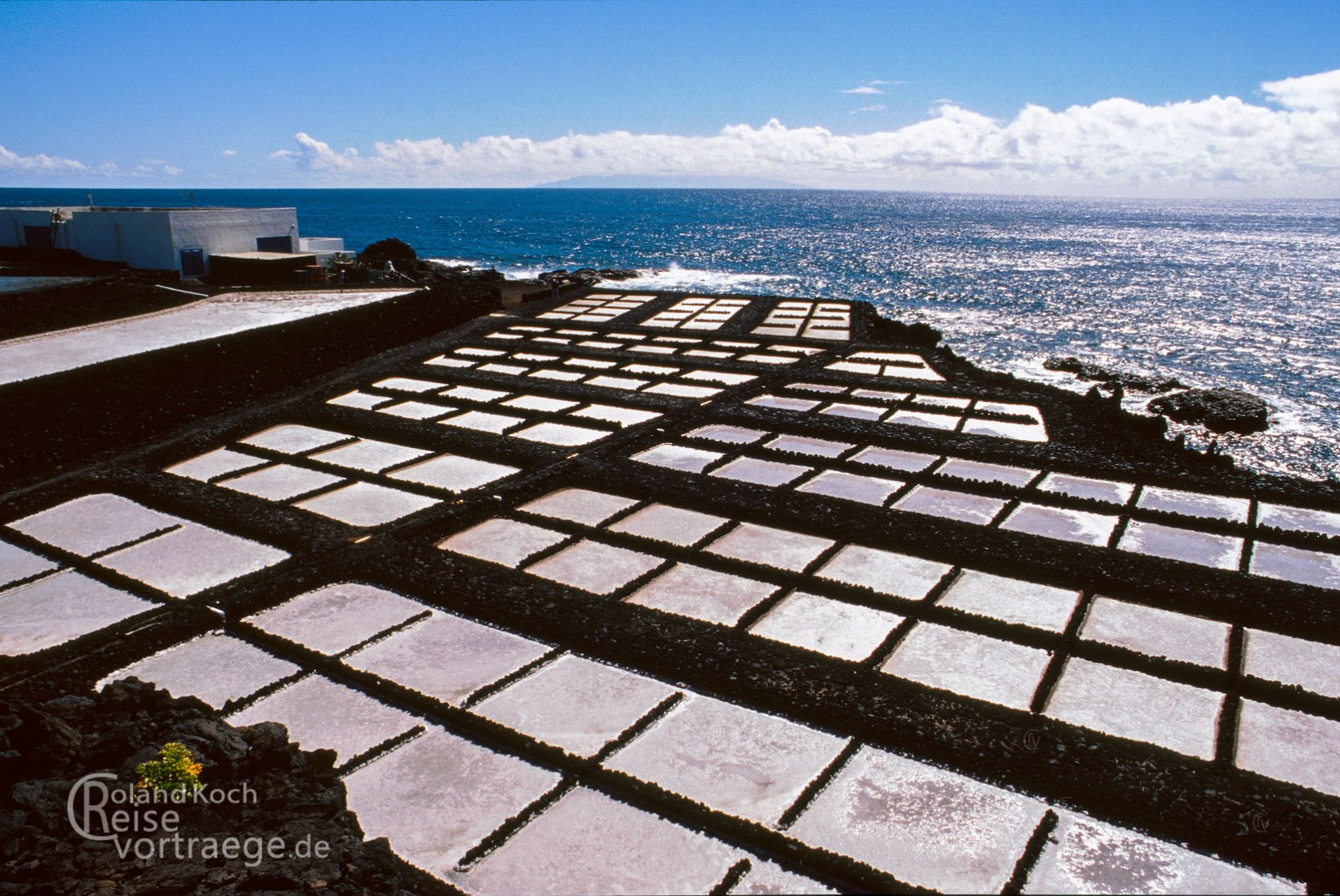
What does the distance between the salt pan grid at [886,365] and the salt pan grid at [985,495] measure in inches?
173

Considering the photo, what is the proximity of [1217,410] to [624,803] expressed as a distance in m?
21.5

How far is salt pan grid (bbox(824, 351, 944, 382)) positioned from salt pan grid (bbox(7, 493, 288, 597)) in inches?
416

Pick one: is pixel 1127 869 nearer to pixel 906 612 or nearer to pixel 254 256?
pixel 906 612

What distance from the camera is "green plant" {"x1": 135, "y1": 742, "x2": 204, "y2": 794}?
363 cm

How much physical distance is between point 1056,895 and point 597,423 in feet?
27.8

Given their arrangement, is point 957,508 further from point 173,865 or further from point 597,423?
point 173,865

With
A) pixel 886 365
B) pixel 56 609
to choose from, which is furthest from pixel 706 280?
pixel 56 609

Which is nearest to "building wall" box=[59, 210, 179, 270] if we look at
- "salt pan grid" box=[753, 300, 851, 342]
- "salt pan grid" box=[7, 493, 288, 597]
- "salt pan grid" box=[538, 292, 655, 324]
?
"salt pan grid" box=[538, 292, 655, 324]

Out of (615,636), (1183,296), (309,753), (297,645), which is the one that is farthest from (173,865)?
(1183,296)

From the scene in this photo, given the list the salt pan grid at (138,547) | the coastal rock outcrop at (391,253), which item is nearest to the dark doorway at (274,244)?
the coastal rock outcrop at (391,253)

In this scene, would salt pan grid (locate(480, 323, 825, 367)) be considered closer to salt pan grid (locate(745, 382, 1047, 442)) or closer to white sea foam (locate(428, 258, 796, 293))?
salt pan grid (locate(745, 382, 1047, 442))

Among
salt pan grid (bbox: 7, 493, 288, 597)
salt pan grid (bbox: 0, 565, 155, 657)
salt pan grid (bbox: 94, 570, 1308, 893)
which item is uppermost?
salt pan grid (bbox: 7, 493, 288, 597)

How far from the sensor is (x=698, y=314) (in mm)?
21812

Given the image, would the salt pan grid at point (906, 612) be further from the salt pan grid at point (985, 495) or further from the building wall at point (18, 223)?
the building wall at point (18, 223)
